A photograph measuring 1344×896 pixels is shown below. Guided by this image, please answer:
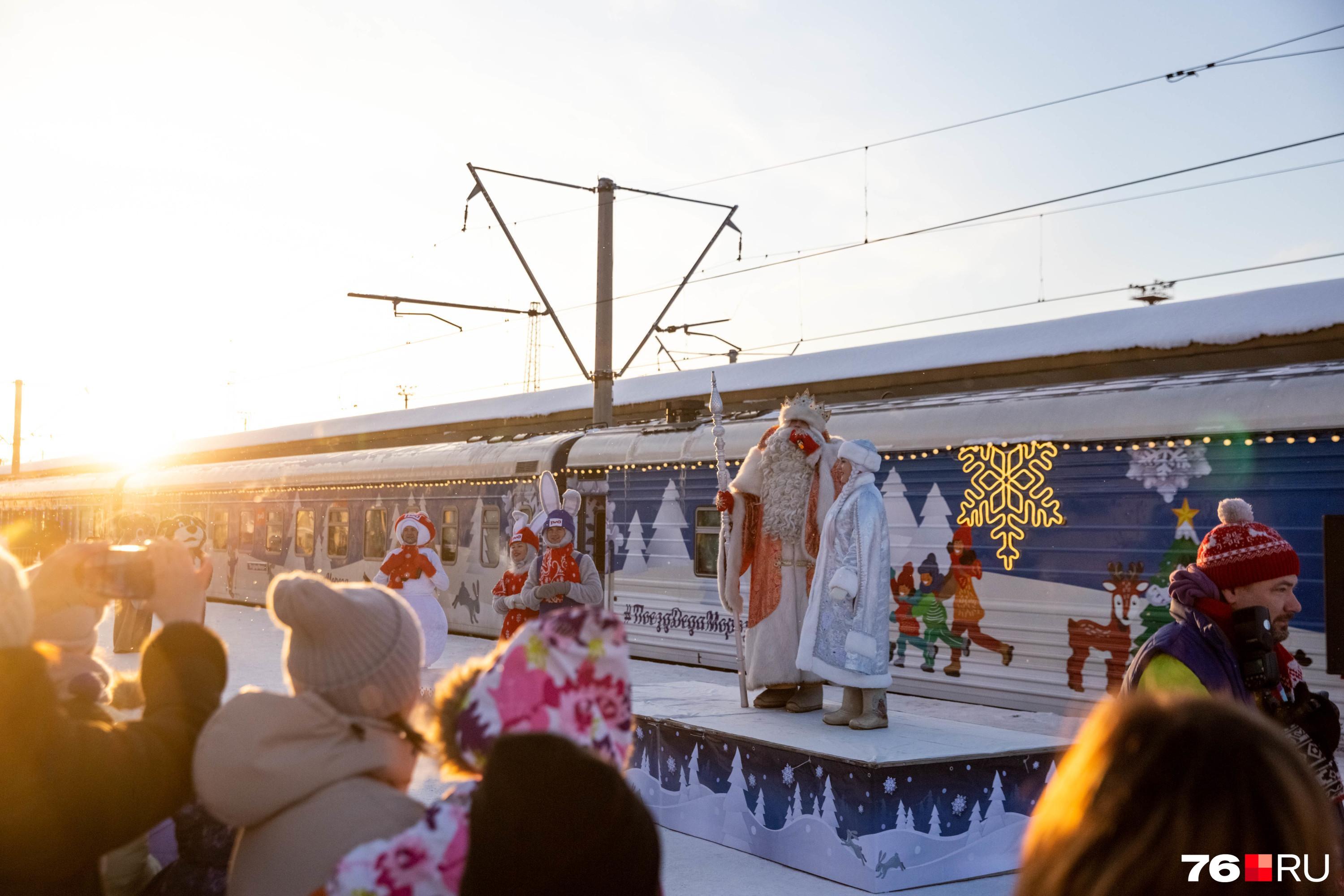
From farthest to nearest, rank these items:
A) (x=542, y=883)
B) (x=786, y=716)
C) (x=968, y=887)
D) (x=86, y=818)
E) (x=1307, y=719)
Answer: (x=786, y=716) → (x=968, y=887) → (x=1307, y=719) → (x=86, y=818) → (x=542, y=883)

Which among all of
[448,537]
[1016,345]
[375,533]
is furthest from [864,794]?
[375,533]

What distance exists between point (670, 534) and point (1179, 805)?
444 inches

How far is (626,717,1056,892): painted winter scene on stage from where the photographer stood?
4863mm

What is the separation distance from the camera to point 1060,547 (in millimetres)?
8719

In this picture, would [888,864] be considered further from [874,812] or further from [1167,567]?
[1167,567]

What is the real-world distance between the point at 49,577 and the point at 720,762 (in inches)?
163

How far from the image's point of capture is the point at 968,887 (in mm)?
4941

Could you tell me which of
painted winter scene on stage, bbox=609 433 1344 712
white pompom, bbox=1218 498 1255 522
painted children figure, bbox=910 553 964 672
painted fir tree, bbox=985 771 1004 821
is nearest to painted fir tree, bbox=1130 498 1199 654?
painted winter scene on stage, bbox=609 433 1344 712

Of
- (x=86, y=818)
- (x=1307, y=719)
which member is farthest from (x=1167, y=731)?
(x=1307, y=719)

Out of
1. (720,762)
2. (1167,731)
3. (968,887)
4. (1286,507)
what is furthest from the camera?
(1286,507)

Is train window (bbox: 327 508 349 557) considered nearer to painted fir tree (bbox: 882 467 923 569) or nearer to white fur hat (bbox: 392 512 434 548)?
white fur hat (bbox: 392 512 434 548)

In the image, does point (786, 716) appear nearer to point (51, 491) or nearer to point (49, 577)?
point (49, 577)

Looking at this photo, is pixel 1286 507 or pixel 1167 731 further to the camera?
pixel 1286 507

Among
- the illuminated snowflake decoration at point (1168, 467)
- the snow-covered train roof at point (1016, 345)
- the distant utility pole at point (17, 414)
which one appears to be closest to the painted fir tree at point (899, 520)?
the illuminated snowflake decoration at point (1168, 467)
